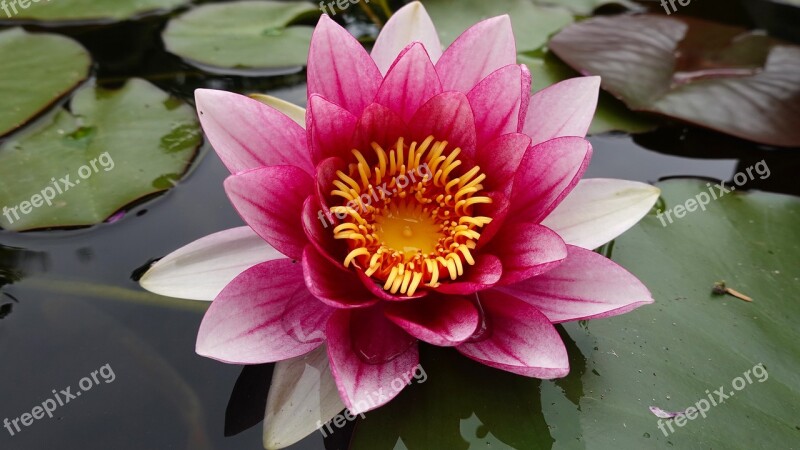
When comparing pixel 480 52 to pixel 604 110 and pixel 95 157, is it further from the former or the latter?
pixel 95 157

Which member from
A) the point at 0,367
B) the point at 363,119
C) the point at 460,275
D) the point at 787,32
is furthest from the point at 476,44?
the point at 787,32

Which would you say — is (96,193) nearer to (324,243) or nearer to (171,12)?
(324,243)

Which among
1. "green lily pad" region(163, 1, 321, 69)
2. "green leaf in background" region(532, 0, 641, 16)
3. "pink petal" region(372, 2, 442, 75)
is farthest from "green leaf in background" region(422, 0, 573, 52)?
"pink petal" region(372, 2, 442, 75)

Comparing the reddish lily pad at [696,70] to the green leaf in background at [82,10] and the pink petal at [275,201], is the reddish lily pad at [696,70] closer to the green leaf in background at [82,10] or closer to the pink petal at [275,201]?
the pink petal at [275,201]

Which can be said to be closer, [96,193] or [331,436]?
[331,436]
